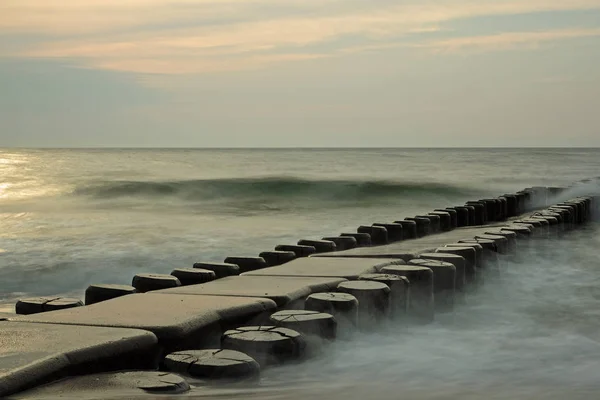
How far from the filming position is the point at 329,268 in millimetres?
5707

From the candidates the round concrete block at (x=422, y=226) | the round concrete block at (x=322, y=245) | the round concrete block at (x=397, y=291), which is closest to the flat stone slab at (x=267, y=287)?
the round concrete block at (x=397, y=291)

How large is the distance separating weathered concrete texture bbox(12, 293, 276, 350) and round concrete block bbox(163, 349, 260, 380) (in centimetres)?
26

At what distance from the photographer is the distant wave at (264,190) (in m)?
28.4

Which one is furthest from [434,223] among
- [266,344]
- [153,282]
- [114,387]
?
[114,387]

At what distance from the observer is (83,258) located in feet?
36.8

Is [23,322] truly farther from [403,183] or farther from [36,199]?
[403,183]

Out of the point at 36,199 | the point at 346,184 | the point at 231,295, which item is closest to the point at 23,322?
the point at 231,295

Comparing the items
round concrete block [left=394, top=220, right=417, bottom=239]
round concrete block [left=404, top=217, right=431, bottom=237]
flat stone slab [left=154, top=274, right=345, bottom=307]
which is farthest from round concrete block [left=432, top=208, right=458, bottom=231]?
flat stone slab [left=154, top=274, right=345, bottom=307]

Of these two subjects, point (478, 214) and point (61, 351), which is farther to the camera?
point (478, 214)

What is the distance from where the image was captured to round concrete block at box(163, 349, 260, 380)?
3156 mm

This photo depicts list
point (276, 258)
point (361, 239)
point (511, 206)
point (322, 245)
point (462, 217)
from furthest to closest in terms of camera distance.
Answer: point (511, 206) → point (462, 217) → point (361, 239) → point (322, 245) → point (276, 258)

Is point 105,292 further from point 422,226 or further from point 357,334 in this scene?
point 422,226

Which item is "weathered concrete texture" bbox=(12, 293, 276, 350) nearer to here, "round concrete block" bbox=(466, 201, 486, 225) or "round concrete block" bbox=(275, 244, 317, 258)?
"round concrete block" bbox=(275, 244, 317, 258)

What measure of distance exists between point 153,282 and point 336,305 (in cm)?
151
